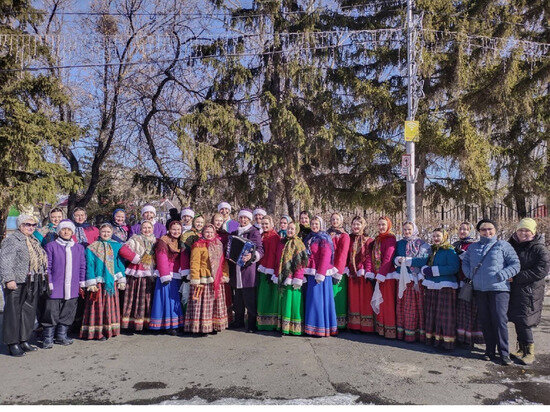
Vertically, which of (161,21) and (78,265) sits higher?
(161,21)

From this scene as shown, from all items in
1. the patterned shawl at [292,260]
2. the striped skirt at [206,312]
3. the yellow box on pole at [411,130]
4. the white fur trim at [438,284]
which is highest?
the yellow box on pole at [411,130]

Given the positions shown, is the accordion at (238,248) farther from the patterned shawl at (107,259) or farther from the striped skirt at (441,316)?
the striped skirt at (441,316)

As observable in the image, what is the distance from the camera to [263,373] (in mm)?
4848

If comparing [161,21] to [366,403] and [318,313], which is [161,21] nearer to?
[318,313]

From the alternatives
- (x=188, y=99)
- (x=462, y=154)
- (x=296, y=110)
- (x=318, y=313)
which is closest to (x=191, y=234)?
(x=318, y=313)

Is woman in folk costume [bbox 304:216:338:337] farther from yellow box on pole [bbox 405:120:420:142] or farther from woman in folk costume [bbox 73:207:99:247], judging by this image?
yellow box on pole [bbox 405:120:420:142]

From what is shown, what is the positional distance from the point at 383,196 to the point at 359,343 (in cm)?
773

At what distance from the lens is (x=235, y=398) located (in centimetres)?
415

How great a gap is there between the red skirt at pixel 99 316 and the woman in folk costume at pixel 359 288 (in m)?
3.52

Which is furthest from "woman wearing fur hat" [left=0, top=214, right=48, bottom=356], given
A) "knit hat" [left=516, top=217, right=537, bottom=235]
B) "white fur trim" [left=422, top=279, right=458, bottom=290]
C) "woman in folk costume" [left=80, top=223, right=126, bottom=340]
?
"knit hat" [left=516, top=217, right=537, bottom=235]

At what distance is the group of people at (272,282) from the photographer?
545cm

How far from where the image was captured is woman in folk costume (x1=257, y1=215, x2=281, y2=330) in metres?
6.71

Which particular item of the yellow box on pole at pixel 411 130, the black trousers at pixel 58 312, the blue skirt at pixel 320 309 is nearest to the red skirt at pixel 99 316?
the black trousers at pixel 58 312

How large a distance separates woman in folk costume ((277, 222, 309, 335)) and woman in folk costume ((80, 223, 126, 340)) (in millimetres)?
2382
